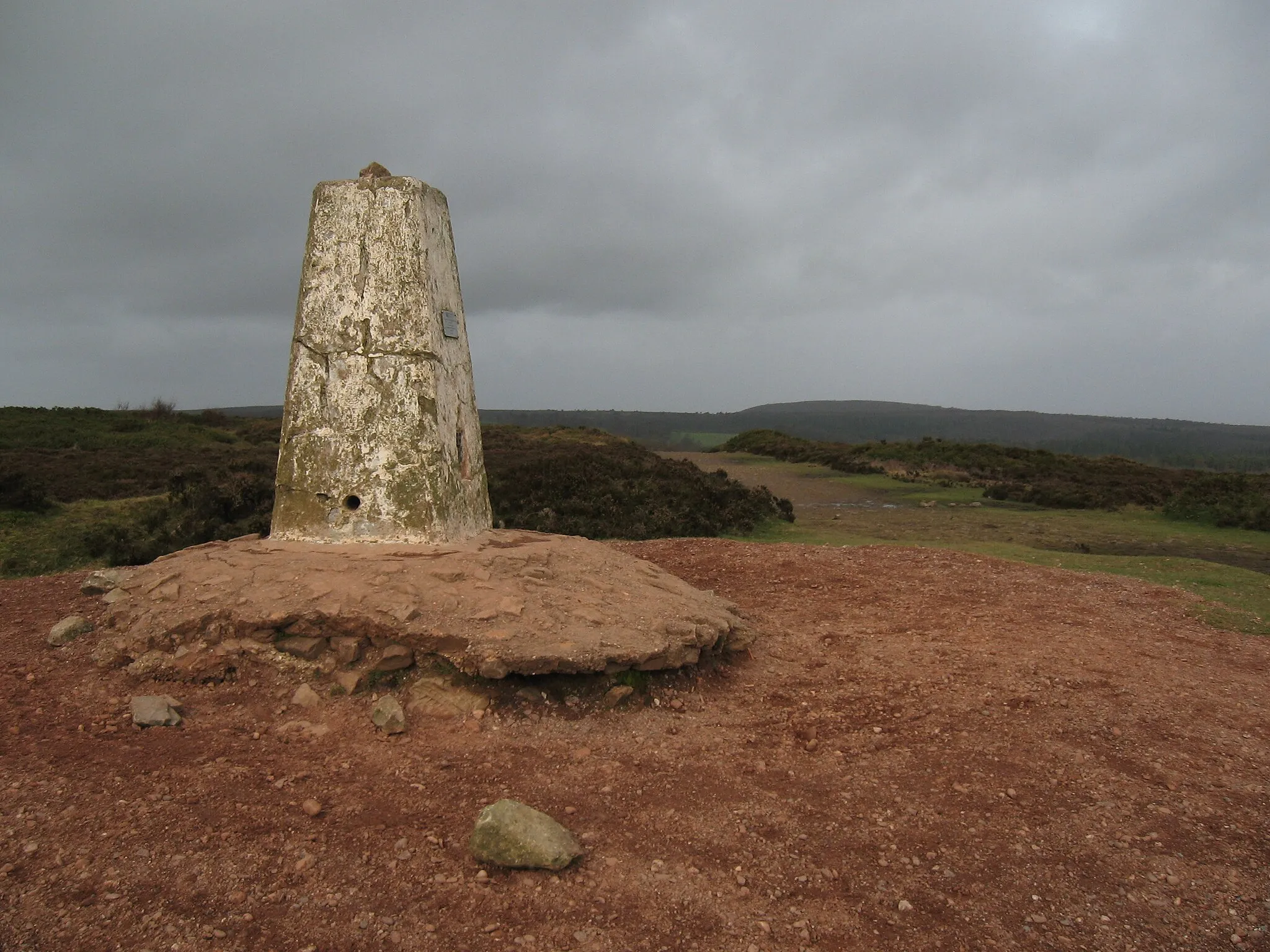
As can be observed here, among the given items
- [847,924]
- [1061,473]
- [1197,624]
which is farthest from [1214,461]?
[847,924]

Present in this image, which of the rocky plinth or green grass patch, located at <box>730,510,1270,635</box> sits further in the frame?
green grass patch, located at <box>730,510,1270,635</box>

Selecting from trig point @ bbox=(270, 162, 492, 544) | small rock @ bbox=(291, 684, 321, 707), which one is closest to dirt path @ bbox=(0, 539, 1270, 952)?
small rock @ bbox=(291, 684, 321, 707)

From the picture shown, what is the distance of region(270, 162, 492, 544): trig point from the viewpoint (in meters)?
6.05

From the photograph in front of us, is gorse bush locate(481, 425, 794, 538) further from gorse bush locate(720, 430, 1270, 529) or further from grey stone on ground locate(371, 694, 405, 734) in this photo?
gorse bush locate(720, 430, 1270, 529)

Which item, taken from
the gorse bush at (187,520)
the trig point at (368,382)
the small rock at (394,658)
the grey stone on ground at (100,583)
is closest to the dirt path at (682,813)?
the small rock at (394,658)

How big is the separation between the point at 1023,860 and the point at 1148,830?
2.66ft

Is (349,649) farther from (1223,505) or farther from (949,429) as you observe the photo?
(949,429)

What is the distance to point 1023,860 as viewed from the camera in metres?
3.68

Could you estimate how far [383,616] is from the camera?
5000mm

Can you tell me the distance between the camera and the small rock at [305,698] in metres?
4.76

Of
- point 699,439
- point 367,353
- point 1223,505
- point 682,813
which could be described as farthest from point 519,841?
point 699,439

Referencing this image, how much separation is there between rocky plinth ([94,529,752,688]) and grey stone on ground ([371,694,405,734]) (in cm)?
31

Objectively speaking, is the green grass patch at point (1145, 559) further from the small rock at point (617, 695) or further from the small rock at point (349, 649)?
the small rock at point (349, 649)

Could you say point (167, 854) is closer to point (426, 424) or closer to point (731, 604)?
point (426, 424)
